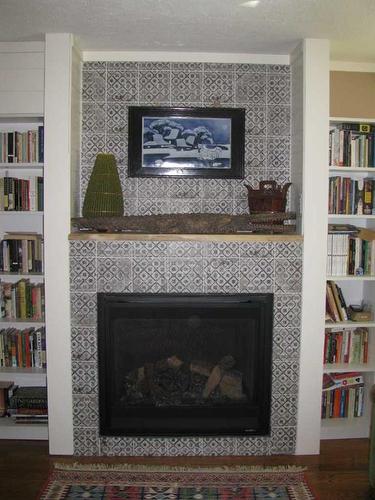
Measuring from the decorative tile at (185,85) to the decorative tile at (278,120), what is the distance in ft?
1.47

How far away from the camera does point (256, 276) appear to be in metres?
2.60

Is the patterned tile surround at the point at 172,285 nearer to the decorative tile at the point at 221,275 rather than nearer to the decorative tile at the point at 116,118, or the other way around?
the decorative tile at the point at 221,275

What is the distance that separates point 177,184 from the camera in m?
2.88

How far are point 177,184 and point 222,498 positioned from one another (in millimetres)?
1740

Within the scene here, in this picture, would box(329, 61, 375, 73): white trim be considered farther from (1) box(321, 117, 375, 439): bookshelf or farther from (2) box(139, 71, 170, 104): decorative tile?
(2) box(139, 71, 170, 104): decorative tile

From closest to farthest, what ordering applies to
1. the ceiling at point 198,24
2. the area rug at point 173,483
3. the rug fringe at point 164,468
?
the ceiling at point 198,24 → the area rug at point 173,483 → the rug fringe at point 164,468

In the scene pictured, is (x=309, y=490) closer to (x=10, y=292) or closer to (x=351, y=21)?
(x=10, y=292)

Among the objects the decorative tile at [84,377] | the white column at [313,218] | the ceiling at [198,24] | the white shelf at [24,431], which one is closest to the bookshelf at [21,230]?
the white shelf at [24,431]

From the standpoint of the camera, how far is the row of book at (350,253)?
2.84 m

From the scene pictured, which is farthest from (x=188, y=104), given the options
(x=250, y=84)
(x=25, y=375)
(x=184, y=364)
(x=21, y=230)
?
(x=25, y=375)

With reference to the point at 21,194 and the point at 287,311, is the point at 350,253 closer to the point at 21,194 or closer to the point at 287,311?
the point at 287,311

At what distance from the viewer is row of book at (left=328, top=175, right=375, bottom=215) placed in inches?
112

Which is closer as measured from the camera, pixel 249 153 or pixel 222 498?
pixel 222 498

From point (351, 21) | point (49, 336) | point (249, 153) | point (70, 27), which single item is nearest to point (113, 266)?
point (49, 336)
